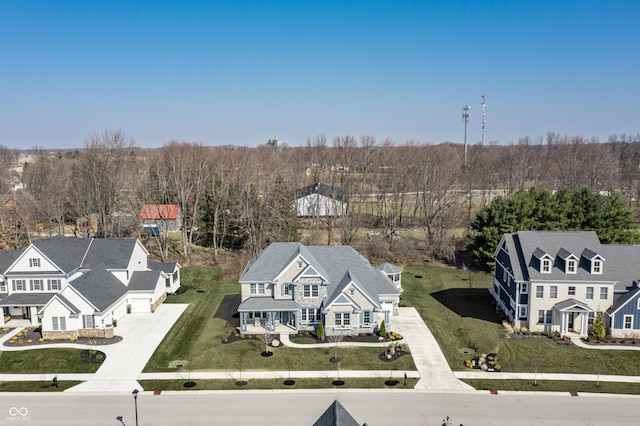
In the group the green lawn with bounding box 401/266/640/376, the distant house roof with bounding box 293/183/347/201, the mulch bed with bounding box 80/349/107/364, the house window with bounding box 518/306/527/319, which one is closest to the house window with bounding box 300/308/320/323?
the green lawn with bounding box 401/266/640/376

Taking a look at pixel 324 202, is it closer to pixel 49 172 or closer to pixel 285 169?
pixel 285 169

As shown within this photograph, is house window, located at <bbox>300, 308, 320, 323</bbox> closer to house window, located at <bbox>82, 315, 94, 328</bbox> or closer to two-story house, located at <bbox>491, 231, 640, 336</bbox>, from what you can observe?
two-story house, located at <bbox>491, 231, 640, 336</bbox>

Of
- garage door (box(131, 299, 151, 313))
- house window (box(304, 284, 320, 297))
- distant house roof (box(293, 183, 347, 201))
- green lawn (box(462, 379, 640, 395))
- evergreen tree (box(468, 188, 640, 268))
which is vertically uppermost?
distant house roof (box(293, 183, 347, 201))

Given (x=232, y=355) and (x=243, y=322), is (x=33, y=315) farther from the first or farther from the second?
(x=232, y=355)

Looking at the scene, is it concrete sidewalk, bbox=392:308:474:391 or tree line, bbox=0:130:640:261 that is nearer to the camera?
concrete sidewalk, bbox=392:308:474:391

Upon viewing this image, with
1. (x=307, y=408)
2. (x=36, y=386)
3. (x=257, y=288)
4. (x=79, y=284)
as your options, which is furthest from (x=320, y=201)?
(x=36, y=386)

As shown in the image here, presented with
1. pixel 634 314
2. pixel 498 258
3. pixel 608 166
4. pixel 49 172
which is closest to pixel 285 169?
pixel 49 172
